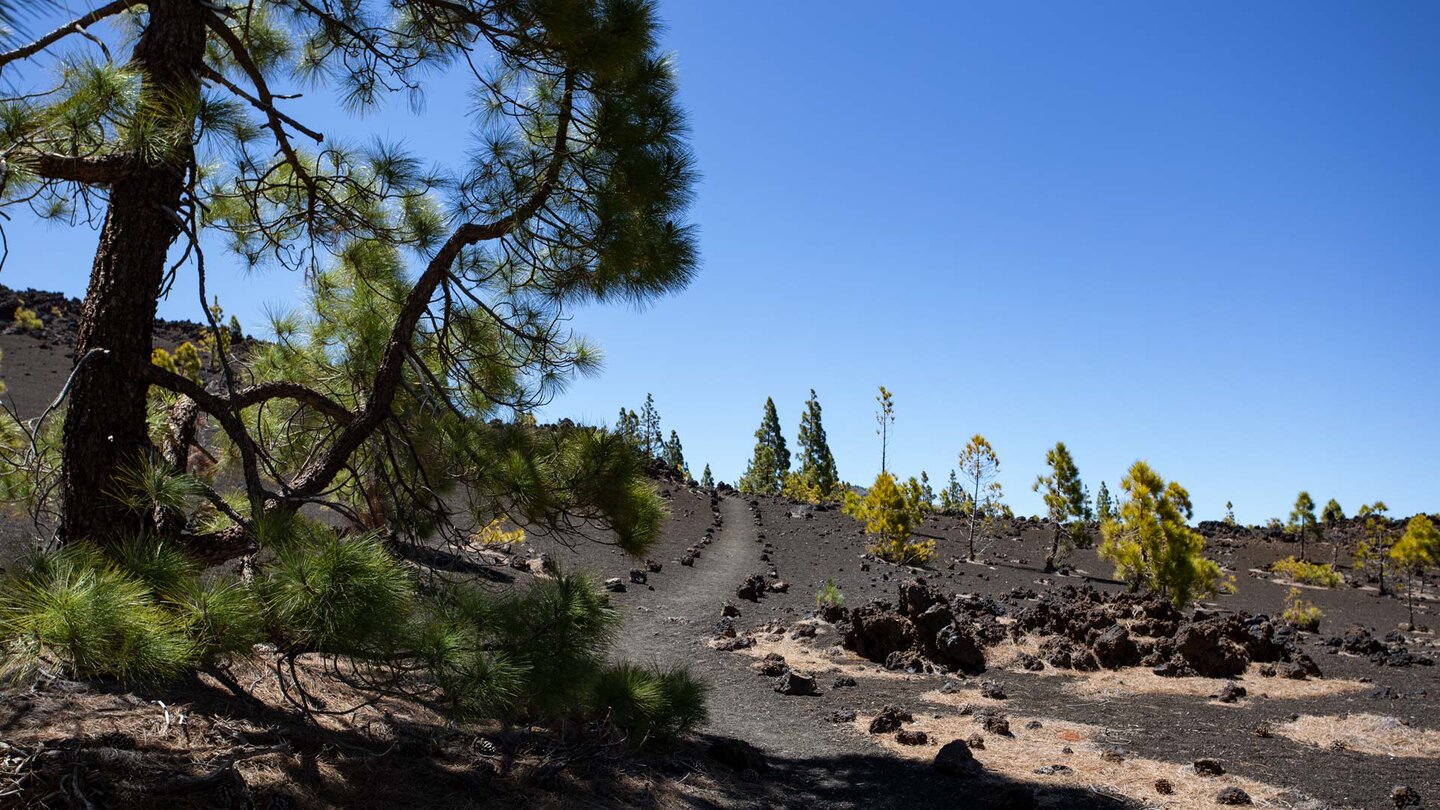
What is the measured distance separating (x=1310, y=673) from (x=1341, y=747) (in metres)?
3.13

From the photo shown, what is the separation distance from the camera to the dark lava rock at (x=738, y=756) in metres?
5.36

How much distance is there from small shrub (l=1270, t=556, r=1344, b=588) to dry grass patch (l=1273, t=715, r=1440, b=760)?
16.9 meters

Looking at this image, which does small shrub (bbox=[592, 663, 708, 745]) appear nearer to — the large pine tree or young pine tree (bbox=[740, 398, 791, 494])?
the large pine tree

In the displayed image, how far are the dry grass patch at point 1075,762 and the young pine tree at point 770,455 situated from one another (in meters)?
46.0

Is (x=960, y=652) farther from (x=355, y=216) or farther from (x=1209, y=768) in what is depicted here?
(x=355, y=216)

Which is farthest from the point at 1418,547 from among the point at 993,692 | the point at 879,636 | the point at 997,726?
the point at 997,726

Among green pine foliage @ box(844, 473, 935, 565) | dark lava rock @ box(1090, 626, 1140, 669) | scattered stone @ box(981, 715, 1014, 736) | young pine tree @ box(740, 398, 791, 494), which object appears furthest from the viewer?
young pine tree @ box(740, 398, 791, 494)

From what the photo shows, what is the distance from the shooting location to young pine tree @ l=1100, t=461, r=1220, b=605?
1341 cm

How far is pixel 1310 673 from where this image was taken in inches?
338

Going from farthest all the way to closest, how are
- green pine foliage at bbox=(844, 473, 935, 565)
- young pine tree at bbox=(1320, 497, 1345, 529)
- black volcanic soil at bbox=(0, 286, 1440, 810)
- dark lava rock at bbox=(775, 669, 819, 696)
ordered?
young pine tree at bbox=(1320, 497, 1345, 529), green pine foliage at bbox=(844, 473, 935, 565), dark lava rock at bbox=(775, 669, 819, 696), black volcanic soil at bbox=(0, 286, 1440, 810)

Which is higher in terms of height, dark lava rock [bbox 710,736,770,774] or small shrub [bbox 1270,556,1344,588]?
small shrub [bbox 1270,556,1344,588]

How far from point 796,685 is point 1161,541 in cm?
815

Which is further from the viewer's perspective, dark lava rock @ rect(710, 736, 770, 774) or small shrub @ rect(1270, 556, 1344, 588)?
small shrub @ rect(1270, 556, 1344, 588)

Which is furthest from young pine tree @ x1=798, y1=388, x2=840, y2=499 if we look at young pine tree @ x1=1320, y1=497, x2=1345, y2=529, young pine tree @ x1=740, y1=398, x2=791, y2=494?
young pine tree @ x1=1320, y1=497, x2=1345, y2=529
